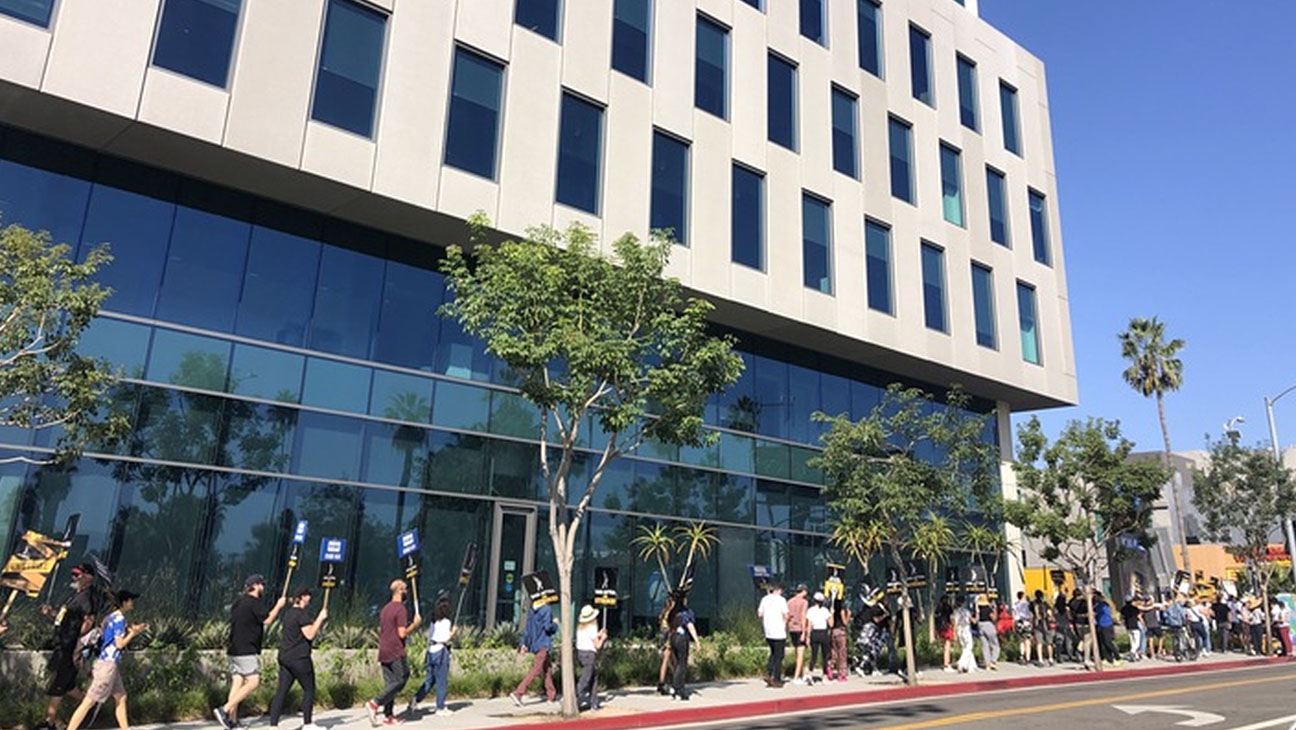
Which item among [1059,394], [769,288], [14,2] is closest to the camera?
[14,2]

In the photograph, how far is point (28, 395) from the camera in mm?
11336

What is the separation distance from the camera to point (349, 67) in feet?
56.3

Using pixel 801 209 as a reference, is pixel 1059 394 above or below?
below

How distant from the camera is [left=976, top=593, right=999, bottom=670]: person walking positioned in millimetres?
21453

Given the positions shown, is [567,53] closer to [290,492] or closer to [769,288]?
[769,288]

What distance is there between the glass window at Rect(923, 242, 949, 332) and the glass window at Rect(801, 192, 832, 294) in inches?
155

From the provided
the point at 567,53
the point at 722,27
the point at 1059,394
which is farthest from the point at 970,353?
the point at 567,53

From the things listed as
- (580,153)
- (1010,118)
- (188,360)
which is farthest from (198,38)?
(1010,118)

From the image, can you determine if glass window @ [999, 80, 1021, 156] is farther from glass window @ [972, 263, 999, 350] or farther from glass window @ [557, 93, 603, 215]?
glass window @ [557, 93, 603, 215]

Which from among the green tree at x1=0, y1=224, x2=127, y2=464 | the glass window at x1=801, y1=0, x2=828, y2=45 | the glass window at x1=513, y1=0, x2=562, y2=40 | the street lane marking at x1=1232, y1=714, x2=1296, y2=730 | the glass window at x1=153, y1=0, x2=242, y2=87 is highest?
the glass window at x1=801, y1=0, x2=828, y2=45

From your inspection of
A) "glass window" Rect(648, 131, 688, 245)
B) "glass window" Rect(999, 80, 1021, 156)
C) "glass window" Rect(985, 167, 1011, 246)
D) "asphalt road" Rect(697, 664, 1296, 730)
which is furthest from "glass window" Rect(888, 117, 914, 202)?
"asphalt road" Rect(697, 664, 1296, 730)

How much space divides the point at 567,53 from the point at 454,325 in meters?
6.57

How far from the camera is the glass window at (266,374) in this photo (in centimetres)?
1608

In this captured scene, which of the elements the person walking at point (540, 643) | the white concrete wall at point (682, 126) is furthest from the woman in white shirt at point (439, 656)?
the white concrete wall at point (682, 126)
